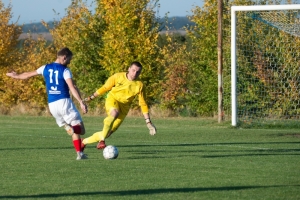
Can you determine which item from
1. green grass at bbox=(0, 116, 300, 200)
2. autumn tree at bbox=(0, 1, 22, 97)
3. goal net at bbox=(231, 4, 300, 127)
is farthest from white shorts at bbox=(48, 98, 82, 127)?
autumn tree at bbox=(0, 1, 22, 97)

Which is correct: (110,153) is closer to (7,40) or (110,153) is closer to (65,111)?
(65,111)

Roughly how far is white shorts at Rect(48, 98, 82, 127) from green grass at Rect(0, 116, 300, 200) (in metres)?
0.70

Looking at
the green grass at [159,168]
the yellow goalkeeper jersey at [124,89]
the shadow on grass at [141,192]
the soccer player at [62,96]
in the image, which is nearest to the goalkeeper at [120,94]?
the yellow goalkeeper jersey at [124,89]

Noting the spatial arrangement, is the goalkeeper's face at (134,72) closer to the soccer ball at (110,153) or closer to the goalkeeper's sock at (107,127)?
the goalkeeper's sock at (107,127)

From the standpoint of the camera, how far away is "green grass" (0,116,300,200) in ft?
30.0

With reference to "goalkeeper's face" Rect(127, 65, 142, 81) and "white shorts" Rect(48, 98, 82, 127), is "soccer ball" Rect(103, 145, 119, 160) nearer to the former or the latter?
"white shorts" Rect(48, 98, 82, 127)

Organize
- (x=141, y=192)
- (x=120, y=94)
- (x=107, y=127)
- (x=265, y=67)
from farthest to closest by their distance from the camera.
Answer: (x=265, y=67)
(x=120, y=94)
(x=107, y=127)
(x=141, y=192)

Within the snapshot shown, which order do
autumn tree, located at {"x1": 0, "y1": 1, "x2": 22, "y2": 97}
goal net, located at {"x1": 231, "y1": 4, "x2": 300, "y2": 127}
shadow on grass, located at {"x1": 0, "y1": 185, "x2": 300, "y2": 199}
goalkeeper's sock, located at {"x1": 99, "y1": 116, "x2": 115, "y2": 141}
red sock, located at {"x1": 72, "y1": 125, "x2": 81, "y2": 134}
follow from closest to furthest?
shadow on grass, located at {"x1": 0, "y1": 185, "x2": 300, "y2": 199} → red sock, located at {"x1": 72, "y1": 125, "x2": 81, "y2": 134} → goalkeeper's sock, located at {"x1": 99, "y1": 116, "x2": 115, "y2": 141} → goal net, located at {"x1": 231, "y1": 4, "x2": 300, "y2": 127} → autumn tree, located at {"x1": 0, "y1": 1, "x2": 22, "y2": 97}

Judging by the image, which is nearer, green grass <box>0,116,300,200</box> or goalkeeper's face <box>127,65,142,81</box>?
green grass <box>0,116,300,200</box>

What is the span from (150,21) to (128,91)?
59.9 feet

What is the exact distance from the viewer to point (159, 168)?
1169 cm

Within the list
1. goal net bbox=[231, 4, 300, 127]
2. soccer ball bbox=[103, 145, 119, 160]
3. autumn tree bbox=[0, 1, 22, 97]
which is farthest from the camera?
autumn tree bbox=[0, 1, 22, 97]

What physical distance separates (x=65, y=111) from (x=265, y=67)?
11367mm

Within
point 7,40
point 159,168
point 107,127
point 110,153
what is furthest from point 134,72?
point 7,40
